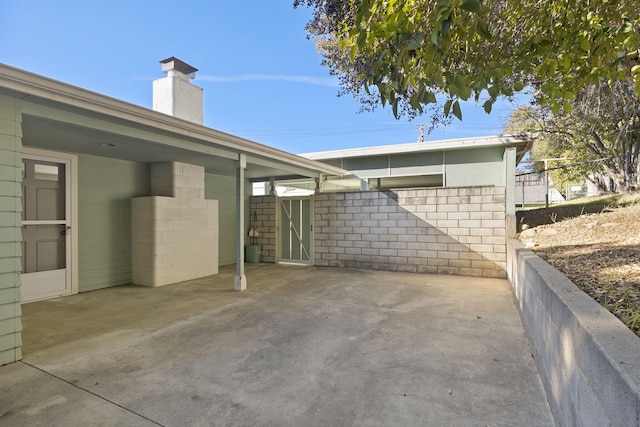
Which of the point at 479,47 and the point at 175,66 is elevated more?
the point at 175,66

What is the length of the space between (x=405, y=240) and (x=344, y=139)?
77.4 feet

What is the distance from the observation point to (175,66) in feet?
21.9

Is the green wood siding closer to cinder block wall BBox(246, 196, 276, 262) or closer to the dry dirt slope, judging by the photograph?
cinder block wall BBox(246, 196, 276, 262)

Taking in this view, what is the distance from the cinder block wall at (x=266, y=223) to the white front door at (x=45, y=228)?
438cm

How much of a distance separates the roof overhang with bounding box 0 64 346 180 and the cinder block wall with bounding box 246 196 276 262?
2.24 meters

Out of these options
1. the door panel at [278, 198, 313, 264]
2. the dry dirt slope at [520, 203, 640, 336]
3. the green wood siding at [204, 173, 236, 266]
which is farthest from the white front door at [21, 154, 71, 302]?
the dry dirt slope at [520, 203, 640, 336]

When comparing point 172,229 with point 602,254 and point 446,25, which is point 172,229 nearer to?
point 446,25

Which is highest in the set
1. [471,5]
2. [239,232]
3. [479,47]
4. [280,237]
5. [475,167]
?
[479,47]

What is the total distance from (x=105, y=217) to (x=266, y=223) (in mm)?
3848

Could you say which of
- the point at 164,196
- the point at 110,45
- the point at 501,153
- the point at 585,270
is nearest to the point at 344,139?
the point at 110,45

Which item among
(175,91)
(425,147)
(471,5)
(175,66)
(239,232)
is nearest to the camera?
(471,5)

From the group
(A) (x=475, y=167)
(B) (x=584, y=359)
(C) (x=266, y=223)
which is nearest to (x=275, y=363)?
(B) (x=584, y=359)

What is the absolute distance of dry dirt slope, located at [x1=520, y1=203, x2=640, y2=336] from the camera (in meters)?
1.99

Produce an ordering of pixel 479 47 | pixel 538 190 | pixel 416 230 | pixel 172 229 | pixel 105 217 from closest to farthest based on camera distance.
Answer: pixel 479 47 → pixel 105 217 → pixel 172 229 → pixel 416 230 → pixel 538 190
